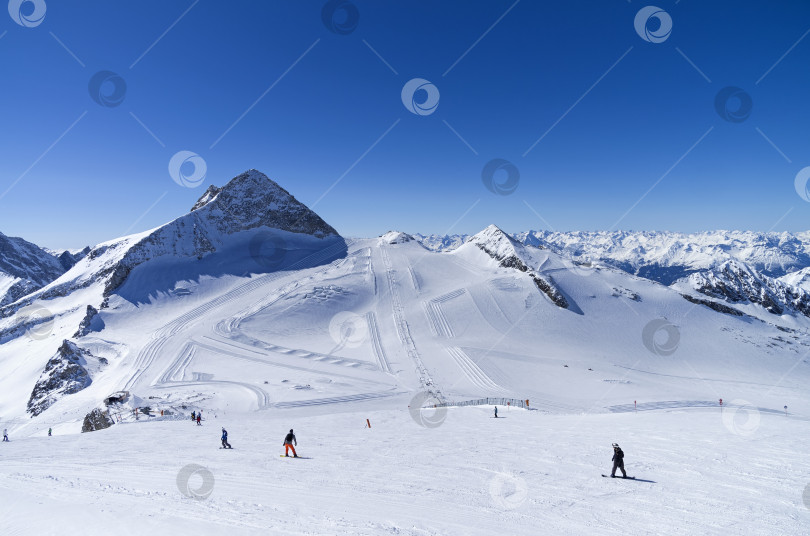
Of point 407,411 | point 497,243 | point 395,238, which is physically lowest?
point 407,411

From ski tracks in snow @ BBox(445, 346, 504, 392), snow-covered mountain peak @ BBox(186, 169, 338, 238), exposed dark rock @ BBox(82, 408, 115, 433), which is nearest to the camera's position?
exposed dark rock @ BBox(82, 408, 115, 433)

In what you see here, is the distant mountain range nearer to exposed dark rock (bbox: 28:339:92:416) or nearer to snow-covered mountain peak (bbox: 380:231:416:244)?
exposed dark rock (bbox: 28:339:92:416)

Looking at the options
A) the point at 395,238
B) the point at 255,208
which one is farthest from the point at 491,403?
the point at 255,208

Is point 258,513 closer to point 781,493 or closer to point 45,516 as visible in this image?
point 45,516

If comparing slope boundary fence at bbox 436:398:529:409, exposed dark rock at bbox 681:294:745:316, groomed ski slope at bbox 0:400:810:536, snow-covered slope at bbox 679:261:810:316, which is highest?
snow-covered slope at bbox 679:261:810:316

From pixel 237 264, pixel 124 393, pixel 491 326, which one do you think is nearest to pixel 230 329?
pixel 124 393

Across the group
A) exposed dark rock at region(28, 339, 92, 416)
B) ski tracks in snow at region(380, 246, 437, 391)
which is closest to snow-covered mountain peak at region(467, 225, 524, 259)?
ski tracks in snow at region(380, 246, 437, 391)

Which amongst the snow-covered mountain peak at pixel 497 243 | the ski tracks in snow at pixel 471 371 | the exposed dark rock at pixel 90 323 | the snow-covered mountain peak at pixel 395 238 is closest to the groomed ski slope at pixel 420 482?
the ski tracks in snow at pixel 471 371

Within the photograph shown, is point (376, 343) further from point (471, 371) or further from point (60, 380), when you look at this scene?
point (60, 380)
